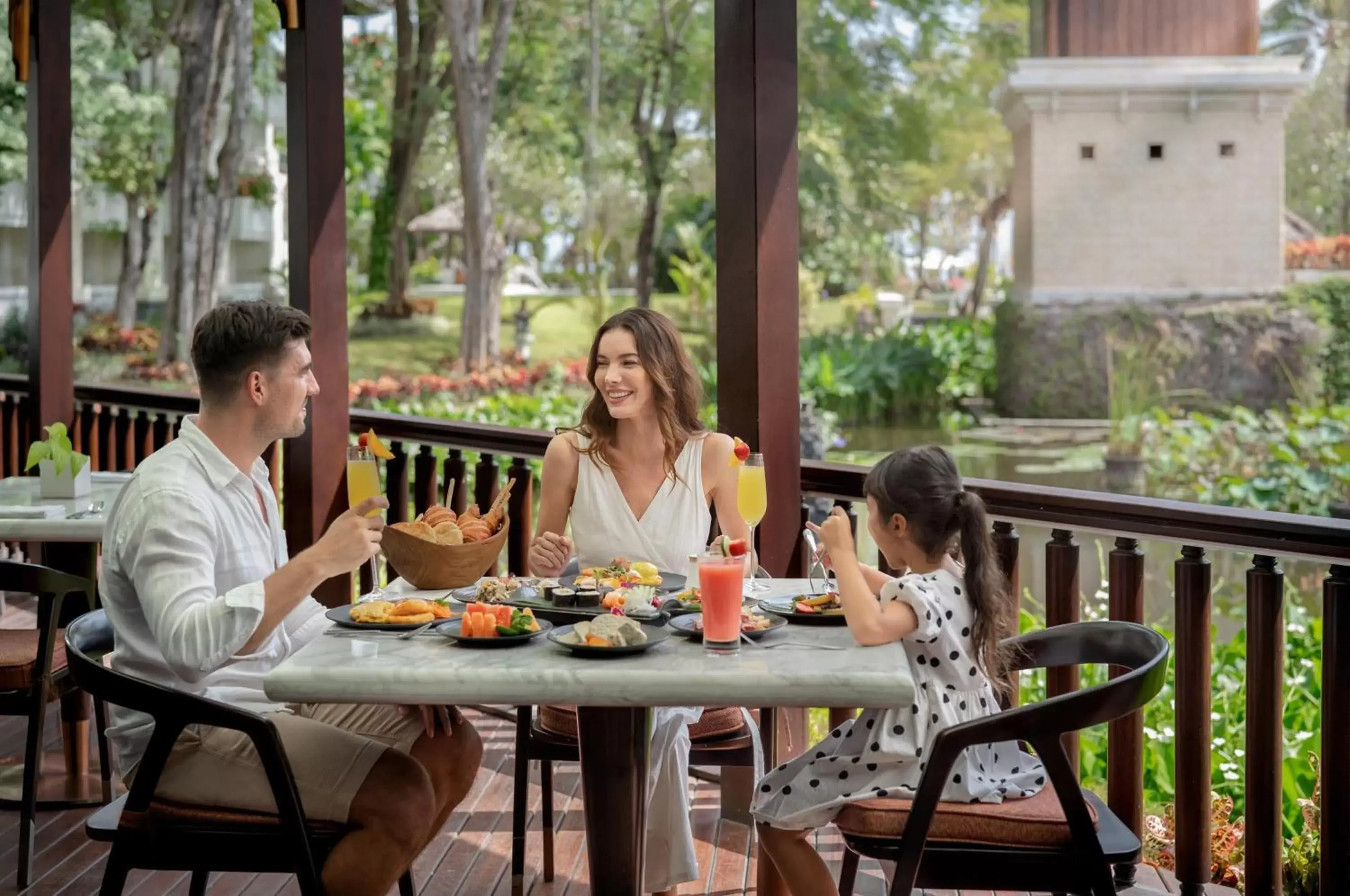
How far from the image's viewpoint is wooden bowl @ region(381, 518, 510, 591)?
2428 mm

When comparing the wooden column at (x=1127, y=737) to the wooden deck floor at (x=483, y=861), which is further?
the wooden deck floor at (x=483, y=861)

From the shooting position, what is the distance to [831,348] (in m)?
20.8

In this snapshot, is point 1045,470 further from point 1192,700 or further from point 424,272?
point 1192,700

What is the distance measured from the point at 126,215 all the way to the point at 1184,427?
1519 cm

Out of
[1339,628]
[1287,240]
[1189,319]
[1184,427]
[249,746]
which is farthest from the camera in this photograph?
[1287,240]

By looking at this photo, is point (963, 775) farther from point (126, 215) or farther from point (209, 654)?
point (126, 215)

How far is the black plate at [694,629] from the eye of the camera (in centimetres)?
206

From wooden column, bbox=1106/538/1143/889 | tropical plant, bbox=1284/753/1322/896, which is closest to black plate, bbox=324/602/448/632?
Result: wooden column, bbox=1106/538/1143/889

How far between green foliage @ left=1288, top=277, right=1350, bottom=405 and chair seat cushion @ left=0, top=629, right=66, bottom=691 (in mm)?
17725

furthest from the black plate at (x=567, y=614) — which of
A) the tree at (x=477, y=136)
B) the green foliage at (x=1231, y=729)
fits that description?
the tree at (x=477, y=136)

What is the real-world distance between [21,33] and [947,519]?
4.44 metres

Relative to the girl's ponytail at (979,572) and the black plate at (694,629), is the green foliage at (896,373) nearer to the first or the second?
the girl's ponytail at (979,572)

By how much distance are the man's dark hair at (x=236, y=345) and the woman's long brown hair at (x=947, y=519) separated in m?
0.98

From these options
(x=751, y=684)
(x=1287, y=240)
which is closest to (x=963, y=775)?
(x=751, y=684)
